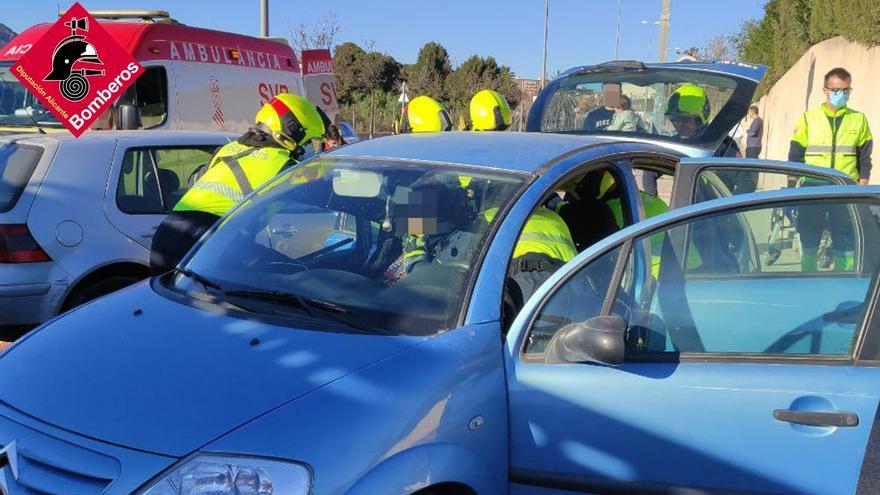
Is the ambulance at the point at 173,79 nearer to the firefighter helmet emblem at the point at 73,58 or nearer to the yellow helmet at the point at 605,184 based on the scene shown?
the firefighter helmet emblem at the point at 73,58

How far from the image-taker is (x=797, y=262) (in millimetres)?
2727

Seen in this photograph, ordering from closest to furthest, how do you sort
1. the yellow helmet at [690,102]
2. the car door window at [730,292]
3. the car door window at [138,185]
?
the car door window at [730,292], the car door window at [138,185], the yellow helmet at [690,102]

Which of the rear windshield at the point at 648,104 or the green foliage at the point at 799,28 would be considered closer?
the rear windshield at the point at 648,104

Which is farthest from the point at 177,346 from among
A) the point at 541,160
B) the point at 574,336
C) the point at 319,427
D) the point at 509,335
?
the point at 541,160

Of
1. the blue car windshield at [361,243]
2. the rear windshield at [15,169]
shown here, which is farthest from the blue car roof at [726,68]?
the rear windshield at [15,169]

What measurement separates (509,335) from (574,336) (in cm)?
22

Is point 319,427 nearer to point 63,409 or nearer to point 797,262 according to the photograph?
point 63,409

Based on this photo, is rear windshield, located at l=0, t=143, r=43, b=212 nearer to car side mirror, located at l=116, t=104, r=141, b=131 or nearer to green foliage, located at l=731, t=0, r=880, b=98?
car side mirror, located at l=116, t=104, r=141, b=131

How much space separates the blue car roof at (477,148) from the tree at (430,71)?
107 feet

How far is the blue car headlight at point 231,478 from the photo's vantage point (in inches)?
67.9

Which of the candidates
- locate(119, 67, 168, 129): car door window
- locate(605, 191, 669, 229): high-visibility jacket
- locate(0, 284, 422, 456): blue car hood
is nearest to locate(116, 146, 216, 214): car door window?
locate(0, 284, 422, 456): blue car hood

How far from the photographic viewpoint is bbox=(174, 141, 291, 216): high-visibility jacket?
4.31 metres

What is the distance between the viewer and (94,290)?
4734 mm

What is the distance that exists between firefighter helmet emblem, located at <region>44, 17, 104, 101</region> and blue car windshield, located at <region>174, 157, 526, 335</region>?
4386 mm
